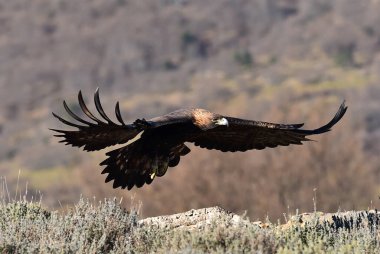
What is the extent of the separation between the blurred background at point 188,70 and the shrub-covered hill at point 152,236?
40316mm

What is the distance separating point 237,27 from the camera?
15550 cm

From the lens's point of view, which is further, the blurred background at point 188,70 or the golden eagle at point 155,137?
the blurred background at point 188,70

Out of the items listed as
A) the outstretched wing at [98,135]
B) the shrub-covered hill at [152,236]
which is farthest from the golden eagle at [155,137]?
the shrub-covered hill at [152,236]

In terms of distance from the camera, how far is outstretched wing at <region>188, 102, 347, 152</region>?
1150 centimetres

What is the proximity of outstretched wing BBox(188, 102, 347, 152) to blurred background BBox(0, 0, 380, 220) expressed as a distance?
122 feet

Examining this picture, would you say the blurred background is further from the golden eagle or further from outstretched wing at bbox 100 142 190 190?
outstretched wing at bbox 100 142 190 190

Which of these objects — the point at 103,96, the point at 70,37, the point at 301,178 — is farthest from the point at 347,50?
the point at 301,178

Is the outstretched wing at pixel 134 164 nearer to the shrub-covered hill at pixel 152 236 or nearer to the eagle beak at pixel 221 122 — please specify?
the eagle beak at pixel 221 122

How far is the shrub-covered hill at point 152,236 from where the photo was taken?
8.14 metres

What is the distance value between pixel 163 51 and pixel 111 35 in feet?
37.8

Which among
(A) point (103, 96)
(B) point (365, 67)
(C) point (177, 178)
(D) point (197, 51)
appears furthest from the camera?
(D) point (197, 51)

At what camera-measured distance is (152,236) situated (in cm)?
886

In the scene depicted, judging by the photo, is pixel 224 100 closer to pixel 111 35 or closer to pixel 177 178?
pixel 111 35

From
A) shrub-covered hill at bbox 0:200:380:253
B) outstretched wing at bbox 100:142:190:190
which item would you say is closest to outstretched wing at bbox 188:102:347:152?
outstretched wing at bbox 100:142:190:190
